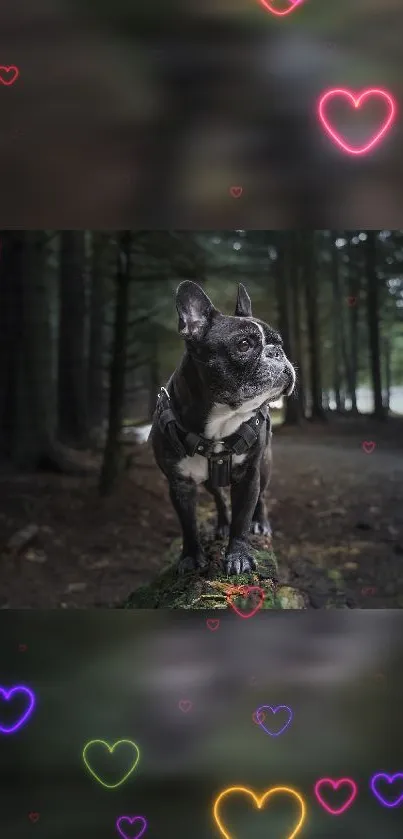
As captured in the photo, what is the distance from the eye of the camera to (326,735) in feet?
4.21

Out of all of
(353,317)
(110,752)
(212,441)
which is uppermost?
(353,317)

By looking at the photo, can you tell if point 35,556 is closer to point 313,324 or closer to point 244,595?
point 244,595

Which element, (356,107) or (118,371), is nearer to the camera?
(356,107)

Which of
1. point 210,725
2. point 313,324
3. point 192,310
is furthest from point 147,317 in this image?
point 210,725

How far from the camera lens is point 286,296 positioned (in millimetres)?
1353

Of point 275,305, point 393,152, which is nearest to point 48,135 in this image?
point 275,305

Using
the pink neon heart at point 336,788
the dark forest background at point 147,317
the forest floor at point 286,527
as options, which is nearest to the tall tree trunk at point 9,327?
the dark forest background at point 147,317

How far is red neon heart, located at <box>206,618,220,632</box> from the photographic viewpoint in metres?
1.29

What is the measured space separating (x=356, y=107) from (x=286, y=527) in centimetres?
81

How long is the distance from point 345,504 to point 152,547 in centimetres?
40

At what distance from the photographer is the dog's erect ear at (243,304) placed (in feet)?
4.23

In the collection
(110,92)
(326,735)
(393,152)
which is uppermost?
(110,92)

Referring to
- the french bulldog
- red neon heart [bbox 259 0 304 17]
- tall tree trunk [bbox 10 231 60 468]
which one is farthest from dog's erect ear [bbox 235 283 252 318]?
red neon heart [bbox 259 0 304 17]

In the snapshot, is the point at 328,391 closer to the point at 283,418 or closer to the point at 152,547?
the point at 283,418
